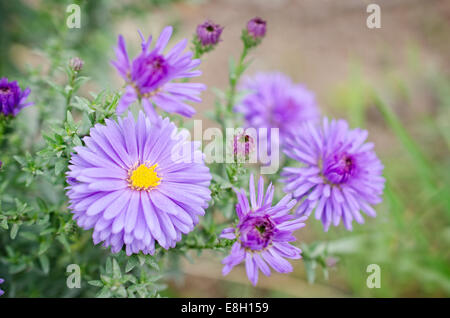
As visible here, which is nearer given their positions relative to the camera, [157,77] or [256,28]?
[157,77]

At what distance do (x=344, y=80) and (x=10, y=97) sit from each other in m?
3.36

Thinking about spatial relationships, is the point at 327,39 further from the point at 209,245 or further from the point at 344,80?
the point at 209,245

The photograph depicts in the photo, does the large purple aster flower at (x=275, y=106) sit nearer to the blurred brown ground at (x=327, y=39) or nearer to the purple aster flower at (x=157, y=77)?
the purple aster flower at (x=157, y=77)

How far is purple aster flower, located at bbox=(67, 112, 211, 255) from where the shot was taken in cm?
141

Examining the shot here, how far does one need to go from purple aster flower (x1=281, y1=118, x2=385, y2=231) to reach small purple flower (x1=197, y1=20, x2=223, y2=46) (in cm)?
57

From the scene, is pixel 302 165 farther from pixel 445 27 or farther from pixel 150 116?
pixel 445 27

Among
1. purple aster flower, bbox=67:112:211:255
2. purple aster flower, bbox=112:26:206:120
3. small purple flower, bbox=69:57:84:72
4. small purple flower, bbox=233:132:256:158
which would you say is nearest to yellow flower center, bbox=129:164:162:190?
purple aster flower, bbox=67:112:211:255

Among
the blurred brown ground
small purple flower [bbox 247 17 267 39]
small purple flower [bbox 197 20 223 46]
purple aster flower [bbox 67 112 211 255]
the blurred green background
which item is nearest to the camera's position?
purple aster flower [bbox 67 112 211 255]

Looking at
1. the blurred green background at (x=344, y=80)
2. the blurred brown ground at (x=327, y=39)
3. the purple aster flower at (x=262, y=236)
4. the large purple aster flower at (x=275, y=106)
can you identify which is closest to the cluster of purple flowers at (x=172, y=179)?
the purple aster flower at (x=262, y=236)

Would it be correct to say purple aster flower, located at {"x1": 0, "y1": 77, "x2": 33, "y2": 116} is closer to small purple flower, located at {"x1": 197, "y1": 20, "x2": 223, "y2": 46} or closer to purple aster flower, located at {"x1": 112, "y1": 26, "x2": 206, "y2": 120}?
purple aster flower, located at {"x1": 112, "y1": 26, "x2": 206, "y2": 120}

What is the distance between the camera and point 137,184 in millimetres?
1579

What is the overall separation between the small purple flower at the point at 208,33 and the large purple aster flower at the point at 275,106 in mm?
627

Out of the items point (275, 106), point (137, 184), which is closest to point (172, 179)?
point (137, 184)

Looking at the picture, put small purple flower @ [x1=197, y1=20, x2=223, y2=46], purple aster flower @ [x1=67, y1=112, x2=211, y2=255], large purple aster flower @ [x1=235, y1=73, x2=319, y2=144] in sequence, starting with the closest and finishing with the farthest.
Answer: purple aster flower @ [x1=67, y1=112, x2=211, y2=255] < small purple flower @ [x1=197, y1=20, x2=223, y2=46] < large purple aster flower @ [x1=235, y1=73, x2=319, y2=144]
